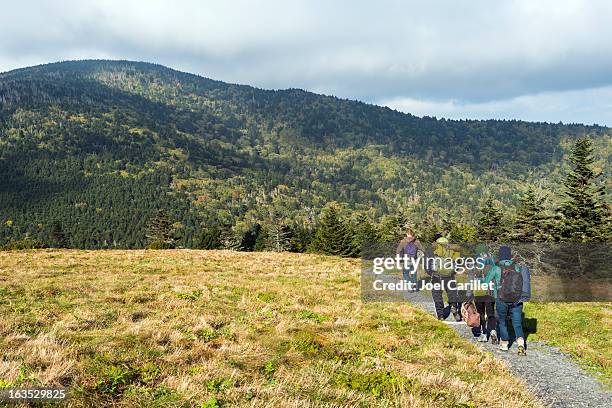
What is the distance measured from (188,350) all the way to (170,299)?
6434 mm

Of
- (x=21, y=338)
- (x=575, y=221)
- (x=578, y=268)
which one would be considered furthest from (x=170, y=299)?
(x=575, y=221)

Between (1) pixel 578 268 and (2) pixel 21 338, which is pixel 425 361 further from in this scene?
(1) pixel 578 268

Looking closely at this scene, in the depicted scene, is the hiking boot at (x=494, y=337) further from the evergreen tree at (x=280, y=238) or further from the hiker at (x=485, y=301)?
the evergreen tree at (x=280, y=238)

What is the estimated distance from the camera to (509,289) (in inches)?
419

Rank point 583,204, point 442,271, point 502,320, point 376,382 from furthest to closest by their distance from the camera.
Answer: point 583,204, point 442,271, point 502,320, point 376,382


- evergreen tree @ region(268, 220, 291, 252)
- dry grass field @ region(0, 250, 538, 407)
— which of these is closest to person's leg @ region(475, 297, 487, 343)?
dry grass field @ region(0, 250, 538, 407)

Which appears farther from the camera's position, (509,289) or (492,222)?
(492,222)

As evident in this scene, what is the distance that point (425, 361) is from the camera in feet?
31.6

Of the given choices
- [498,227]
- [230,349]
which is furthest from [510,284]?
[498,227]

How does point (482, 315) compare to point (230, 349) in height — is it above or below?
below

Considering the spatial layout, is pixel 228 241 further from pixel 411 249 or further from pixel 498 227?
pixel 411 249

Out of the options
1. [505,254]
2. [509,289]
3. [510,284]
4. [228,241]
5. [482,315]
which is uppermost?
[505,254]

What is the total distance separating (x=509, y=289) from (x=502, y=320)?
1.28 metres

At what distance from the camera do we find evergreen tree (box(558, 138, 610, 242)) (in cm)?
3784
